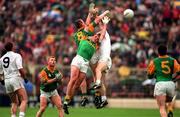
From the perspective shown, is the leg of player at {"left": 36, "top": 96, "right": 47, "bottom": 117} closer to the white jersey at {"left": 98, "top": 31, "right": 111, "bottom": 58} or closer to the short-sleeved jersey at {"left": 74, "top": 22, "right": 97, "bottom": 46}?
the short-sleeved jersey at {"left": 74, "top": 22, "right": 97, "bottom": 46}

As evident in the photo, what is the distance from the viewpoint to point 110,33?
1703 inches

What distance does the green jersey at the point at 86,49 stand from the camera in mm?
28828

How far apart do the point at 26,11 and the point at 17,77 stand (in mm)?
17953

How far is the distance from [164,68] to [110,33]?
16.1 meters

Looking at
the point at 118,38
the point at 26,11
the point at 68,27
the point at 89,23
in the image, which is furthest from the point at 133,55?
the point at 89,23

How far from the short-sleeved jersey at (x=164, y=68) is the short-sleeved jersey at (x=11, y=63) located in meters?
4.54

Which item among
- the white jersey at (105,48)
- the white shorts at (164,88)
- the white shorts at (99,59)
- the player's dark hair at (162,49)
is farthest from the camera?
the white jersey at (105,48)

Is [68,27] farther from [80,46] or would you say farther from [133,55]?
[80,46]

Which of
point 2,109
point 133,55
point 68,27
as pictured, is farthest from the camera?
point 68,27

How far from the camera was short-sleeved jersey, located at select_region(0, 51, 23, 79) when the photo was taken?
2878 centimetres

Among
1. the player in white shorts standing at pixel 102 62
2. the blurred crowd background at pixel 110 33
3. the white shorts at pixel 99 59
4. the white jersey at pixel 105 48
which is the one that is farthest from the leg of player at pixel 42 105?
the blurred crowd background at pixel 110 33

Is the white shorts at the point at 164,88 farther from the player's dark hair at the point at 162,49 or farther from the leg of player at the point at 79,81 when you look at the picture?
the leg of player at the point at 79,81

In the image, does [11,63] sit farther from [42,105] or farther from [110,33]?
[110,33]

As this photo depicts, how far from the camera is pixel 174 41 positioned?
41.5 meters
